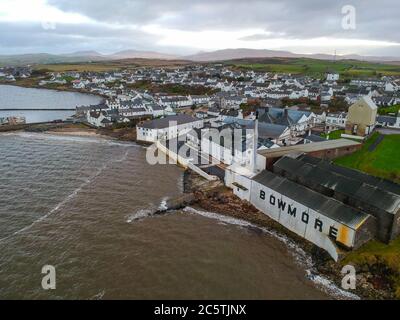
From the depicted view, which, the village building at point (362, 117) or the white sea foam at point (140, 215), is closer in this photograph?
the white sea foam at point (140, 215)

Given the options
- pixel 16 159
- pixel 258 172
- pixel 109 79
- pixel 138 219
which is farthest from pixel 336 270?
pixel 109 79

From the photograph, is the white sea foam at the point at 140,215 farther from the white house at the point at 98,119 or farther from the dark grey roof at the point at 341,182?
the white house at the point at 98,119

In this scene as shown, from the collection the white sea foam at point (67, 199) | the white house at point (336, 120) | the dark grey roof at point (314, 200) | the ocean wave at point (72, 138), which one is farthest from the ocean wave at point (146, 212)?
the white house at point (336, 120)

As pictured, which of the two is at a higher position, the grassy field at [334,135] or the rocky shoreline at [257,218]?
the grassy field at [334,135]

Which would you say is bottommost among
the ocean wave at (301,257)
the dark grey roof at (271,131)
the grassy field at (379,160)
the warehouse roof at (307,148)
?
the ocean wave at (301,257)

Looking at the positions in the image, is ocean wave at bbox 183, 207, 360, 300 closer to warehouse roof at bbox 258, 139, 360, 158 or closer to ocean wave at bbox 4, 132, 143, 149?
warehouse roof at bbox 258, 139, 360, 158

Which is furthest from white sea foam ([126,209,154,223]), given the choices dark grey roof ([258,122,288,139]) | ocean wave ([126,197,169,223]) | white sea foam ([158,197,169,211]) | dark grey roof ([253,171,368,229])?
dark grey roof ([258,122,288,139])

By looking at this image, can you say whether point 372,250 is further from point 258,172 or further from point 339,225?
point 258,172
